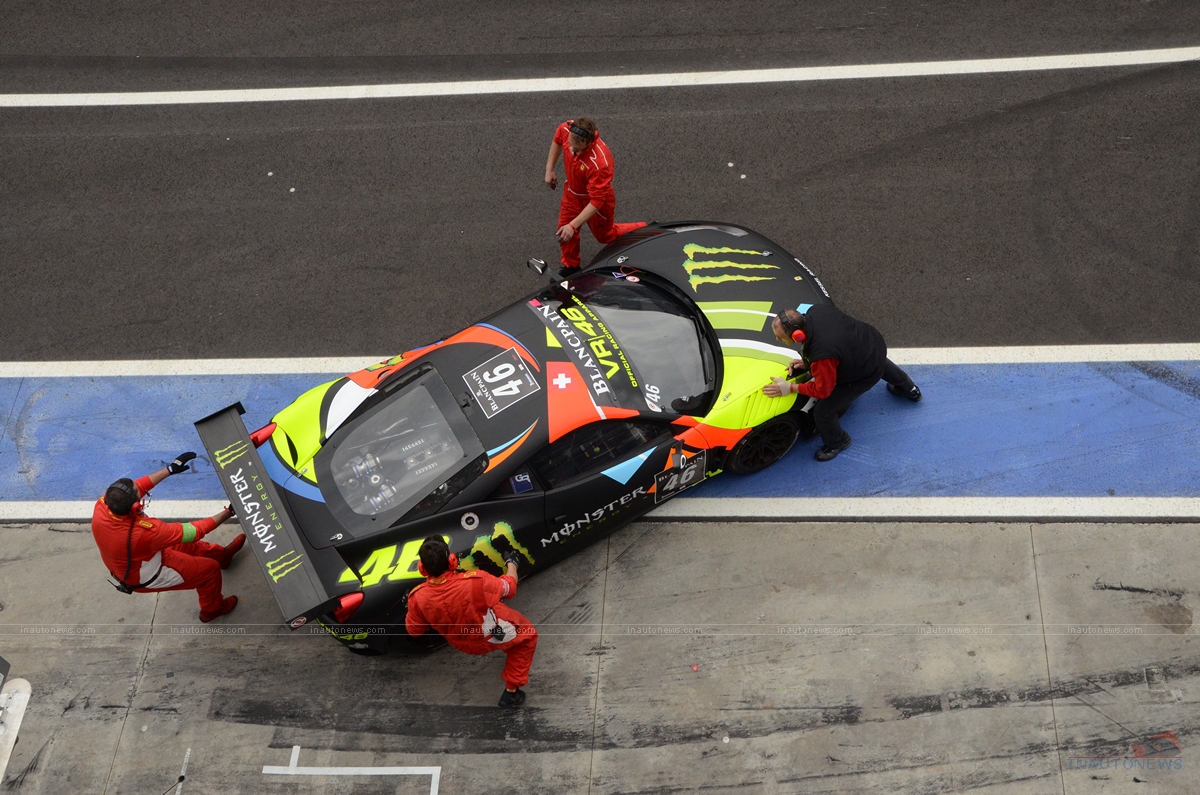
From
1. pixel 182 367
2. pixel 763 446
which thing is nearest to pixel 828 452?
pixel 763 446

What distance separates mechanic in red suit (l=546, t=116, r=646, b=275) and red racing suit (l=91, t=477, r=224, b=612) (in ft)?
10.5

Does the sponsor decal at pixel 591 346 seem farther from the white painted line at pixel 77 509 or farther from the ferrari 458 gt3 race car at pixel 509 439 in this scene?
the white painted line at pixel 77 509

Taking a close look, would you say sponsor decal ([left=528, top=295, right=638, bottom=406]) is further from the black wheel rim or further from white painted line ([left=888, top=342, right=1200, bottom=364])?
white painted line ([left=888, top=342, right=1200, bottom=364])

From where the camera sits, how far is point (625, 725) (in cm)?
527

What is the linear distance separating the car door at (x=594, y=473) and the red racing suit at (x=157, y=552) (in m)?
2.04

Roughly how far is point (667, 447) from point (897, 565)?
5.66 ft

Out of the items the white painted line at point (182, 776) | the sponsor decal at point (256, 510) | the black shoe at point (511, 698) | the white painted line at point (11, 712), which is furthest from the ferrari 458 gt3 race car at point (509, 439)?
the white painted line at point (11, 712)

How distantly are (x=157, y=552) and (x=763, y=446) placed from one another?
3732 millimetres

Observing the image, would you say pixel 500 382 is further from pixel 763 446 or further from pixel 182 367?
pixel 182 367

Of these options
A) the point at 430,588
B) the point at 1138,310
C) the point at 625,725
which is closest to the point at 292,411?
the point at 430,588

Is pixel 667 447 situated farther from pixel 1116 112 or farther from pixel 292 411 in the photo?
pixel 1116 112

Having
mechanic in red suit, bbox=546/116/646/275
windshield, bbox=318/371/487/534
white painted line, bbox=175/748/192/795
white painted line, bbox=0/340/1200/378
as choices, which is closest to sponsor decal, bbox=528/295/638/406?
windshield, bbox=318/371/487/534

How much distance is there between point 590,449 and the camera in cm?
522

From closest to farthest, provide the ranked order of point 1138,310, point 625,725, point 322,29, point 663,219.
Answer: point 625,725
point 1138,310
point 663,219
point 322,29
